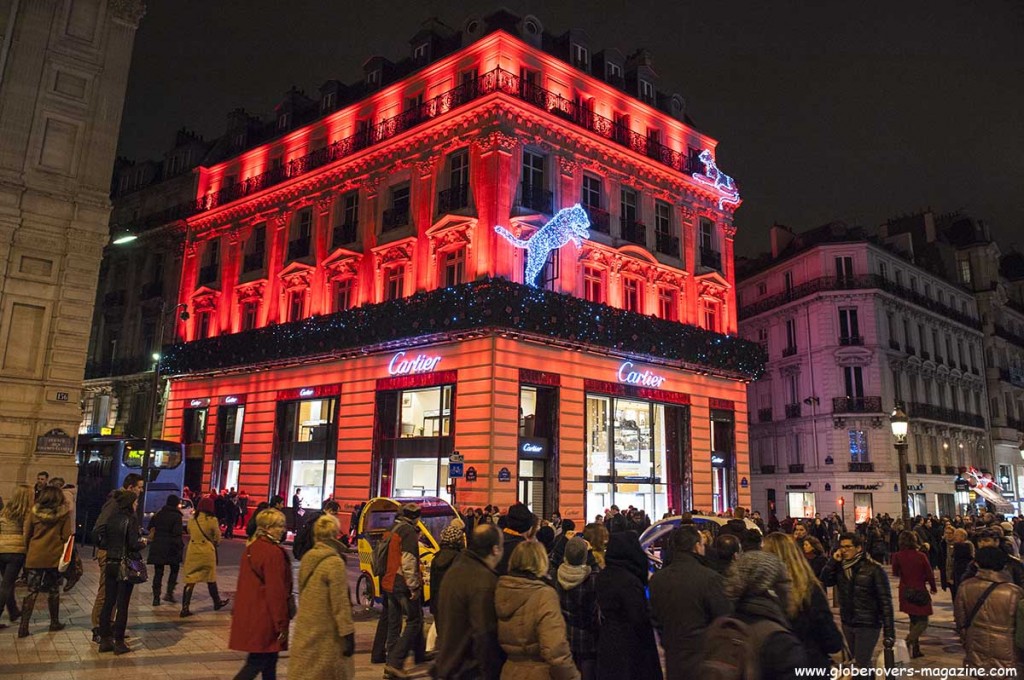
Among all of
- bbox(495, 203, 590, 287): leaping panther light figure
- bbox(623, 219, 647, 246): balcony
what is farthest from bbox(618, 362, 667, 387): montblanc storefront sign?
bbox(623, 219, 647, 246): balcony

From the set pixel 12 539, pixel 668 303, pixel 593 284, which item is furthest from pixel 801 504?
pixel 12 539

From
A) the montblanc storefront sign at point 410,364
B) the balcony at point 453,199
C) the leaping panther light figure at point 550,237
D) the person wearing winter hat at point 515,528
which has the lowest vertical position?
the person wearing winter hat at point 515,528

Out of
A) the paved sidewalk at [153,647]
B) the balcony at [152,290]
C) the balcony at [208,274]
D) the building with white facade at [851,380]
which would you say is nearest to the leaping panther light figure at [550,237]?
the paved sidewalk at [153,647]

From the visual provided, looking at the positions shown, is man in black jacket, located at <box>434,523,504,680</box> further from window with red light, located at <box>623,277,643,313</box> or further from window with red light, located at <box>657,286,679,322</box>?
window with red light, located at <box>657,286,679,322</box>

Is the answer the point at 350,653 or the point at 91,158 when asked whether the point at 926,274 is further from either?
the point at 350,653

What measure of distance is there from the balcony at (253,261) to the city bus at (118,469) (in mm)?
9337

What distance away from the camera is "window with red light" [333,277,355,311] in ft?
95.5

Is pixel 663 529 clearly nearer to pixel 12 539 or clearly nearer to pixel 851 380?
pixel 12 539

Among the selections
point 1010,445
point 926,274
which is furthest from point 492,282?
point 1010,445

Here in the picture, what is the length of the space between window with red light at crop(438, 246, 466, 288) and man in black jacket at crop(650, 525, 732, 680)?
20455 mm

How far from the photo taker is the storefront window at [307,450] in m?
28.1

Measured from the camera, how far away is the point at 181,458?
2838 centimetres

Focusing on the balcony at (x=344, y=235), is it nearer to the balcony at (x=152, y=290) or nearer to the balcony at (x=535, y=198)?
the balcony at (x=535, y=198)

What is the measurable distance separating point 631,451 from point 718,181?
13.5 meters
